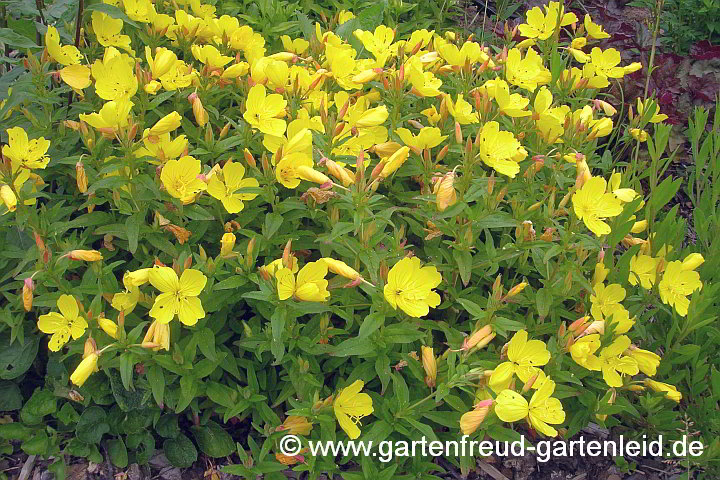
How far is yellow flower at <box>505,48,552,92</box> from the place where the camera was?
288 centimetres

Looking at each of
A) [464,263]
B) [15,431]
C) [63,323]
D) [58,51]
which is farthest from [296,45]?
[15,431]

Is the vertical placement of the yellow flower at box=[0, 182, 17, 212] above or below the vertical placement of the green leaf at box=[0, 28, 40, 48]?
below

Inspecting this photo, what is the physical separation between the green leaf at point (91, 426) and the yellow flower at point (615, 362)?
1.76m

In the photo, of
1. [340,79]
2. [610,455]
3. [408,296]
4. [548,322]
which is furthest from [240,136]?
[610,455]

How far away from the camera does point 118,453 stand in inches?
97.1

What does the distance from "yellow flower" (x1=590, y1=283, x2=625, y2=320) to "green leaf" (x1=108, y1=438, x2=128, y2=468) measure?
69.0 inches

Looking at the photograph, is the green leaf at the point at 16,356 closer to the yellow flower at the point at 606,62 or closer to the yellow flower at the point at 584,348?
the yellow flower at the point at 584,348

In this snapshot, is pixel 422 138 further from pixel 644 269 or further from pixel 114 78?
pixel 114 78

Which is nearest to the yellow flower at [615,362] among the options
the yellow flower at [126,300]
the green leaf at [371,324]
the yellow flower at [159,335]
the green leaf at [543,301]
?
the green leaf at [543,301]

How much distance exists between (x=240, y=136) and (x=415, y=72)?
706 millimetres

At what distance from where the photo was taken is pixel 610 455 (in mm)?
2656

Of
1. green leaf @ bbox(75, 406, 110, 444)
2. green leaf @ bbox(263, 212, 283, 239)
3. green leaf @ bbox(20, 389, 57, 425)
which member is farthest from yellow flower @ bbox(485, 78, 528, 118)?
green leaf @ bbox(20, 389, 57, 425)

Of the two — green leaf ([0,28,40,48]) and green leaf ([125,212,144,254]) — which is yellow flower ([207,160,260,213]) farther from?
green leaf ([0,28,40,48])

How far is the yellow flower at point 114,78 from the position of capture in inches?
95.0
